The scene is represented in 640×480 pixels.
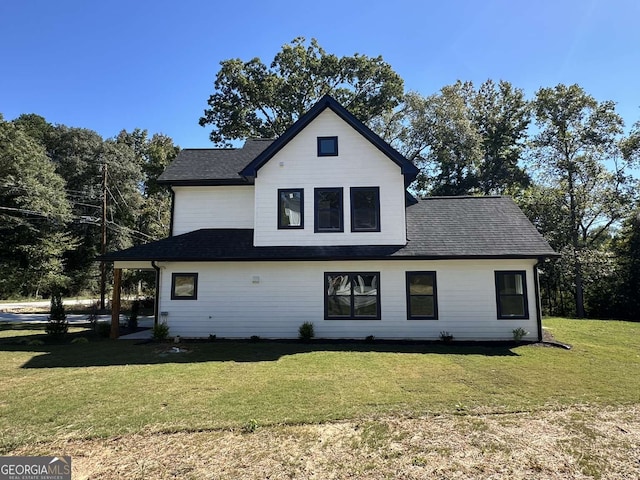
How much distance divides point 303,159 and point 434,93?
66.5 ft

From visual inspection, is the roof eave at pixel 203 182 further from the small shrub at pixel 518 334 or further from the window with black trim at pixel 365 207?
the small shrub at pixel 518 334

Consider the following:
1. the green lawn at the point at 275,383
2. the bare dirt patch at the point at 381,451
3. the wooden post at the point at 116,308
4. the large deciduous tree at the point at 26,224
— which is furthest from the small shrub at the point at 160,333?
the large deciduous tree at the point at 26,224

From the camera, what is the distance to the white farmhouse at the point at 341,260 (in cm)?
1209

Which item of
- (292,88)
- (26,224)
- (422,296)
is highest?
(292,88)

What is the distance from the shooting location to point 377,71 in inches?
1237

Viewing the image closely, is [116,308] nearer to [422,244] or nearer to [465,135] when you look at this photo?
[422,244]

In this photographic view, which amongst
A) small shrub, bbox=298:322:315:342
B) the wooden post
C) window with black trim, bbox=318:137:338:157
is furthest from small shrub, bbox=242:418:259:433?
window with black trim, bbox=318:137:338:157

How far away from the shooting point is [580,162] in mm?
25109

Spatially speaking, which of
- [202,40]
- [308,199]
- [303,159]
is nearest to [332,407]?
[308,199]

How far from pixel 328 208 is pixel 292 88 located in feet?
71.6

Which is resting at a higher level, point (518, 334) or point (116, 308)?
point (116, 308)

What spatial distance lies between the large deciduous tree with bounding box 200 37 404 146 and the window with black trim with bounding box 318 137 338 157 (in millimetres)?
19672

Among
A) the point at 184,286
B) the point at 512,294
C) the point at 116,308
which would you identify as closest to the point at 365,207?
the point at 512,294

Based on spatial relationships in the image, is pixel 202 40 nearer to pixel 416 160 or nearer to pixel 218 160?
pixel 218 160
